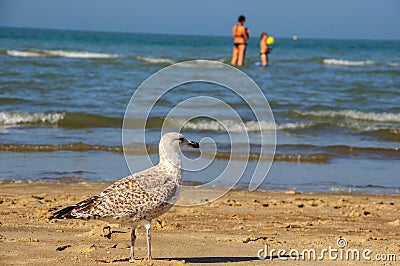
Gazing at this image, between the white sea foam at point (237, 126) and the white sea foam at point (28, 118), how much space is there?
113 inches

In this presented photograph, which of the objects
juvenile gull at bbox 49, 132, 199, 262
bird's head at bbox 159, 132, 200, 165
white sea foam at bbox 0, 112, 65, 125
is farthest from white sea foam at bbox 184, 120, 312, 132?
juvenile gull at bbox 49, 132, 199, 262

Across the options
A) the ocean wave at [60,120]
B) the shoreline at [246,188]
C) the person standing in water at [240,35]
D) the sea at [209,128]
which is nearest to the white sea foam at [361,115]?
the sea at [209,128]

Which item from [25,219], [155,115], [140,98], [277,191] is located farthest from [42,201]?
[140,98]

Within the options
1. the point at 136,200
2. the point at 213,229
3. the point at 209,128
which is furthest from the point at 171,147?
the point at 209,128

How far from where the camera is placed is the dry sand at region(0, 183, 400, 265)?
17.3 feet

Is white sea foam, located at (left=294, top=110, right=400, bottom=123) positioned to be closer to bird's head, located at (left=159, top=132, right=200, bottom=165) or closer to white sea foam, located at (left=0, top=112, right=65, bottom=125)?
white sea foam, located at (left=0, top=112, right=65, bottom=125)

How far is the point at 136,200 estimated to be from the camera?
4.77 m

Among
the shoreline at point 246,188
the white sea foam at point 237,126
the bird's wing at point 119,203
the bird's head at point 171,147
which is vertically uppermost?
the bird's head at point 171,147

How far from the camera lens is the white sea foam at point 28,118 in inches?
557

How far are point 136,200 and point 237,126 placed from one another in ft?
31.6

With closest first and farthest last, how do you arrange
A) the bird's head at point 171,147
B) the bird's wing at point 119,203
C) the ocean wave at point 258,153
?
the bird's wing at point 119,203, the bird's head at point 171,147, the ocean wave at point 258,153

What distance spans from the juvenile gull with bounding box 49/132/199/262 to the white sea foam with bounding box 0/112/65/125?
9705 millimetres

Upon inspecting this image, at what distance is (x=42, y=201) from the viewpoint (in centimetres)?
763

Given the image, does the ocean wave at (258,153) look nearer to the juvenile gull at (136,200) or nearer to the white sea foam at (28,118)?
the white sea foam at (28,118)
